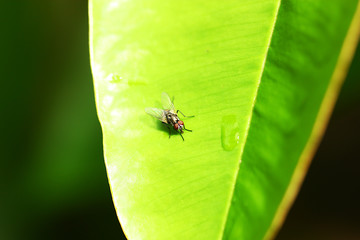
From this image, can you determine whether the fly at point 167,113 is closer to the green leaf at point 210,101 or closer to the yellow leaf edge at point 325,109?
the green leaf at point 210,101

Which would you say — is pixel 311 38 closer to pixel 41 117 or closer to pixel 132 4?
pixel 132 4

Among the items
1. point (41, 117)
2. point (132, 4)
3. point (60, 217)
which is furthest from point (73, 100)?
point (132, 4)

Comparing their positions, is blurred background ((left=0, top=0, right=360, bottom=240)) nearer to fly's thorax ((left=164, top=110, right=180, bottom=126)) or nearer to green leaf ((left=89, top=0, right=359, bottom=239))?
fly's thorax ((left=164, top=110, right=180, bottom=126))

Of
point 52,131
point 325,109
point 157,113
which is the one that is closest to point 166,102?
point 157,113

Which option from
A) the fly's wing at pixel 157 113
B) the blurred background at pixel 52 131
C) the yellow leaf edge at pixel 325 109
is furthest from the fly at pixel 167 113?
the blurred background at pixel 52 131

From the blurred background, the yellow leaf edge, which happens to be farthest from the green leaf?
the blurred background

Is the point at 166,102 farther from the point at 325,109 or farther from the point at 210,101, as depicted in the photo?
the point at 325,109

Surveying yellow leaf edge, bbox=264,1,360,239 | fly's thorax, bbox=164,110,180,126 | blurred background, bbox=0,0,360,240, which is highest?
yellow leaf edge, bbox=264,1,360,239
